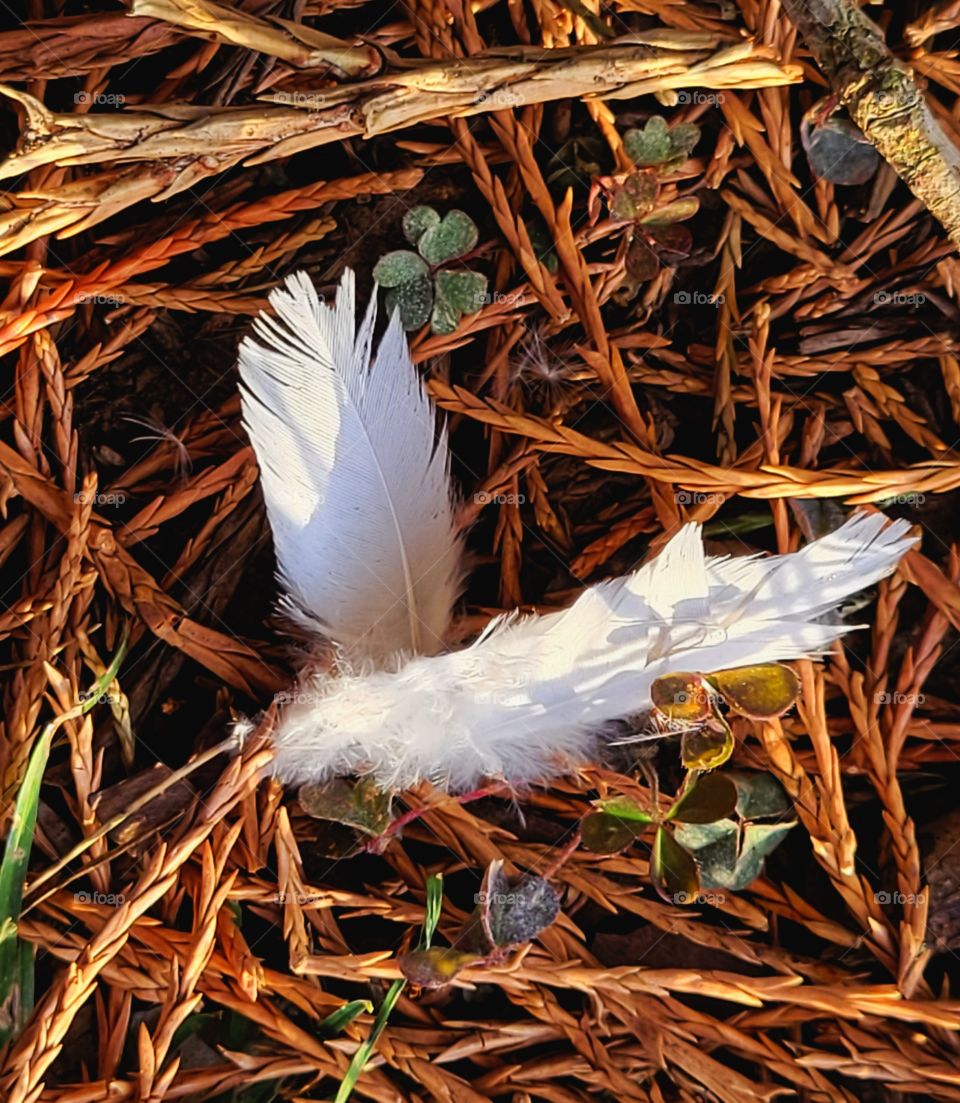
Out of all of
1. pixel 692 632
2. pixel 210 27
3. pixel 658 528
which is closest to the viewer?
pixel 210 27

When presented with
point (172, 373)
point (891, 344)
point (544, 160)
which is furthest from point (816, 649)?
point (172, 373)

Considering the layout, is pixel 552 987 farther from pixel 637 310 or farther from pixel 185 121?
pixel 185 121

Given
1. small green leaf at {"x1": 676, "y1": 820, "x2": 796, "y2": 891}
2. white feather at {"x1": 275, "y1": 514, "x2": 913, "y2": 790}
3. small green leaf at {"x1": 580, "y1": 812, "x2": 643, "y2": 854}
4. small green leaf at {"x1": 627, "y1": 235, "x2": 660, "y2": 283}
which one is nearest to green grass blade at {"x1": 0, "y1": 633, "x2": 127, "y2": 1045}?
white feather at {"x1": 275, "y1": 514, "x2": 913, "y2": 790}

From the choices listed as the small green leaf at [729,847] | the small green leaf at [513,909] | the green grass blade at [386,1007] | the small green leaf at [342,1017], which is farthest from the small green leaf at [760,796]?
the small green leaf at [342,1017]

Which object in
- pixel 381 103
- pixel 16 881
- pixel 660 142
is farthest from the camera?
pixel 660 142

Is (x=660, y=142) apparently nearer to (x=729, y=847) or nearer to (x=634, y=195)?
(x=634, y=195)

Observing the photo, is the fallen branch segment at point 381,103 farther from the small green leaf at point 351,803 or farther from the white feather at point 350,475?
the small green leaf at point 351,803

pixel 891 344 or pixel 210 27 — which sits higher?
pixel 210 27

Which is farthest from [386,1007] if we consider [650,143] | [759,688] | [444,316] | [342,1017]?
[650,143]
